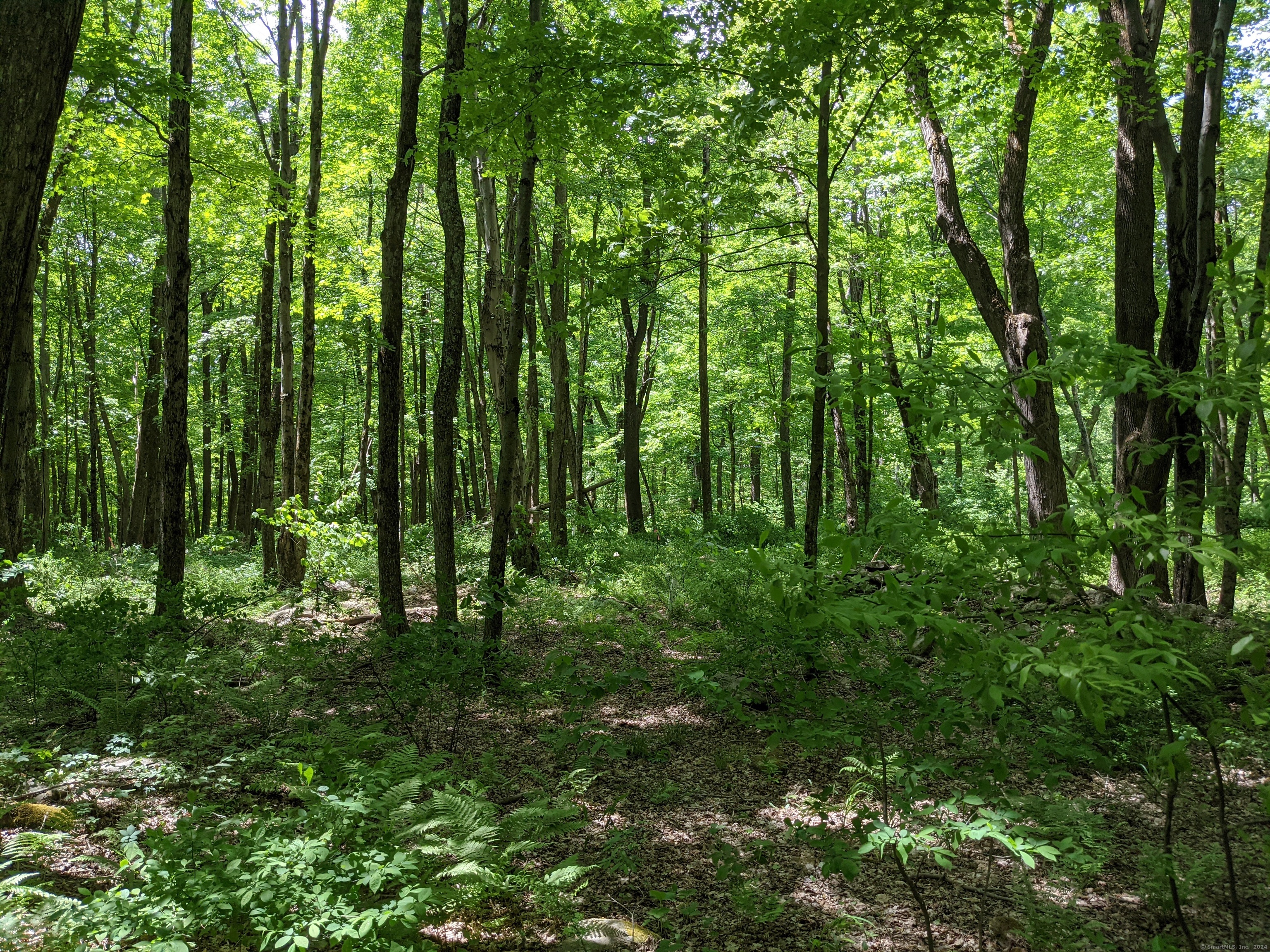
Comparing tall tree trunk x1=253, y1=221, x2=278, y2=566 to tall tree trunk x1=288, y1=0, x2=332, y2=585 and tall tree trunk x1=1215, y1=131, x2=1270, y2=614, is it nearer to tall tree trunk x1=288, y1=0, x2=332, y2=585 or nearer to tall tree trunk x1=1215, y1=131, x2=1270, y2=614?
tall tree trunk x1=288, y1=0, x2=332, y2=585

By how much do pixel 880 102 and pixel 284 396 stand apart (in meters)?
10.3

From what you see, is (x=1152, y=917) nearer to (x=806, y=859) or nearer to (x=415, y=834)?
(x=806, y=859)

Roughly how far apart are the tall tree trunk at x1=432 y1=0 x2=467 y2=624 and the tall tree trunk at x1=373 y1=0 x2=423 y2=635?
0.37 metres

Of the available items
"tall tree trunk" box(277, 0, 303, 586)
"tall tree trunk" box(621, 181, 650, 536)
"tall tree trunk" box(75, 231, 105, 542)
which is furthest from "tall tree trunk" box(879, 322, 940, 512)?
"tall tree trunk" box(75, 231, 105, 542)

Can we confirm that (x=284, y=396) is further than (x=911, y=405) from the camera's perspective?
Yes

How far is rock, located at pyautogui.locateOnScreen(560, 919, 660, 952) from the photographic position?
3184mm

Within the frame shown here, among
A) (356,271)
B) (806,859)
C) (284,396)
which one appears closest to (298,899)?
(806,859)

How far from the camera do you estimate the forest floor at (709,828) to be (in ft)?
10.7

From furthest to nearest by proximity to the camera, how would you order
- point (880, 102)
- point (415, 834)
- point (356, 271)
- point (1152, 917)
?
1. point (356, 271)
2. point (880, 102)
3. point (415, 834)
4. point (1152, 917)

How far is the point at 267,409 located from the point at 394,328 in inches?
261

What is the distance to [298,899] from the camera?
110 inches

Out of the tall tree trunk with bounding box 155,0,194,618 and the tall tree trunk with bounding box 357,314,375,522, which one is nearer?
the tall tree trunk with bounding box 155,0,194,618

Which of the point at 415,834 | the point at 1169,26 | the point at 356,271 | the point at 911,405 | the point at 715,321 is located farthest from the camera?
the point at 715,321

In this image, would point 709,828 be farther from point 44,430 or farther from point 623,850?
point 44,430
